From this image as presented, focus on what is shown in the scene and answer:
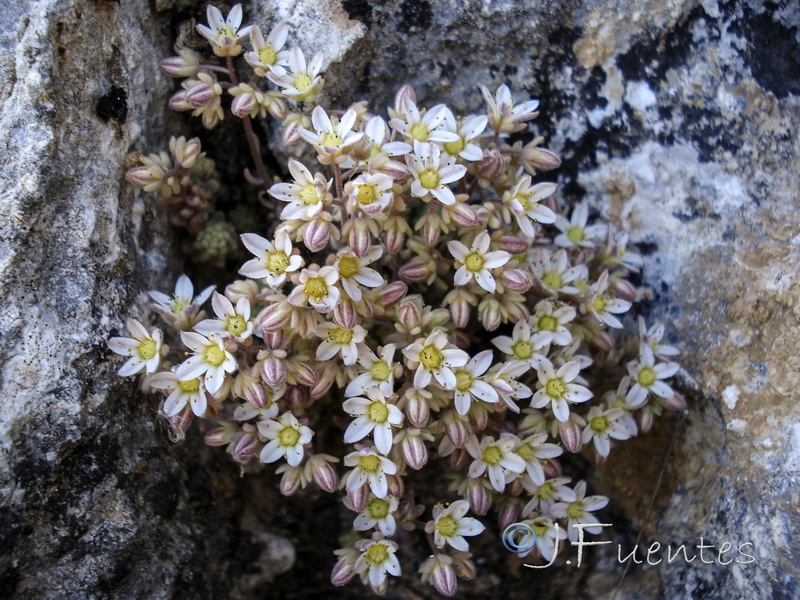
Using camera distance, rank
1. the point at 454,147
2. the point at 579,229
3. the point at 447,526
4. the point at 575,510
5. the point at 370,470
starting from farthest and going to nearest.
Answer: the point at 579,229, the point at 575,510, the point at 454,147, the point at 447,526, the point at 370,470

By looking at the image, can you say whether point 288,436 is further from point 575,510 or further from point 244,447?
point 575,510

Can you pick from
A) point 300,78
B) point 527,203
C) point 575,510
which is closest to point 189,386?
point 300,78

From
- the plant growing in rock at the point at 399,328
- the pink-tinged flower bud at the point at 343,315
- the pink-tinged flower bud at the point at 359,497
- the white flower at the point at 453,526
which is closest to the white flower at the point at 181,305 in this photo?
the plant growing in rock at the point at 399,328

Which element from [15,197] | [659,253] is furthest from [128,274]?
[659,253]

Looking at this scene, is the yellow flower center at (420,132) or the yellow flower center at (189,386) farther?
the yellow flower center at (420,132)

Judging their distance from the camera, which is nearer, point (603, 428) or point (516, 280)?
point (516, 280)

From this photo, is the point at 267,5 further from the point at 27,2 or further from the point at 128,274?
the point at 128,274

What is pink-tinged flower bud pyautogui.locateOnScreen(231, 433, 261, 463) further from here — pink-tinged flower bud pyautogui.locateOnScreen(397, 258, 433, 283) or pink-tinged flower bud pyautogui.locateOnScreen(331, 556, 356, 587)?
pink-tinged flower bud pyautogui.locateOnScreen(397, 258, 433, 283)

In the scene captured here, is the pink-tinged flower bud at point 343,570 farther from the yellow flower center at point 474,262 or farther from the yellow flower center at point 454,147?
the yellow flower center at point 454,147
